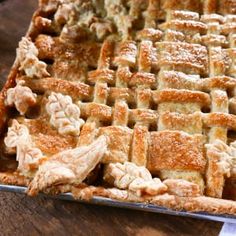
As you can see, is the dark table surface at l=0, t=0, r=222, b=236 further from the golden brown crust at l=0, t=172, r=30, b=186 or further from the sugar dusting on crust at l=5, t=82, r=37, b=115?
the sugar dusting on crust at l=5, t=82, r=37, b=115

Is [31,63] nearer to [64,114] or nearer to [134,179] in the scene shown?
[64,114]

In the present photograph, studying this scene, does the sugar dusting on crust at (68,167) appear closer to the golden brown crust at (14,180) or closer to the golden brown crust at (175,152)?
the golden brown crust at (14,180)

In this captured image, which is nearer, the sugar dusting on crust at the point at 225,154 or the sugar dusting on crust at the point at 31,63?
the sugar dusting on crust at the point at 225,154

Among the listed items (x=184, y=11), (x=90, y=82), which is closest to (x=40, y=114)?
(x=90, y=82)

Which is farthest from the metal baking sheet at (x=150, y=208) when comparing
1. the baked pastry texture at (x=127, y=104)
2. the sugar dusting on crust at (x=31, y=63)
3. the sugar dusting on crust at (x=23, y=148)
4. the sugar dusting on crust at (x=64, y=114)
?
the sugar dusting on crust at (x=31, y=63)

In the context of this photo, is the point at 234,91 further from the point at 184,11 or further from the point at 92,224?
the point at 92,224

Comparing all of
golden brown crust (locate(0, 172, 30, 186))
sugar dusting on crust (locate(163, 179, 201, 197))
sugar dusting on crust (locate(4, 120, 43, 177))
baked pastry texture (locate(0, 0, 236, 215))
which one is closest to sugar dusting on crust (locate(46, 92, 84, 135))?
baked pastry texture (locate(0, 0, 236, 215))
